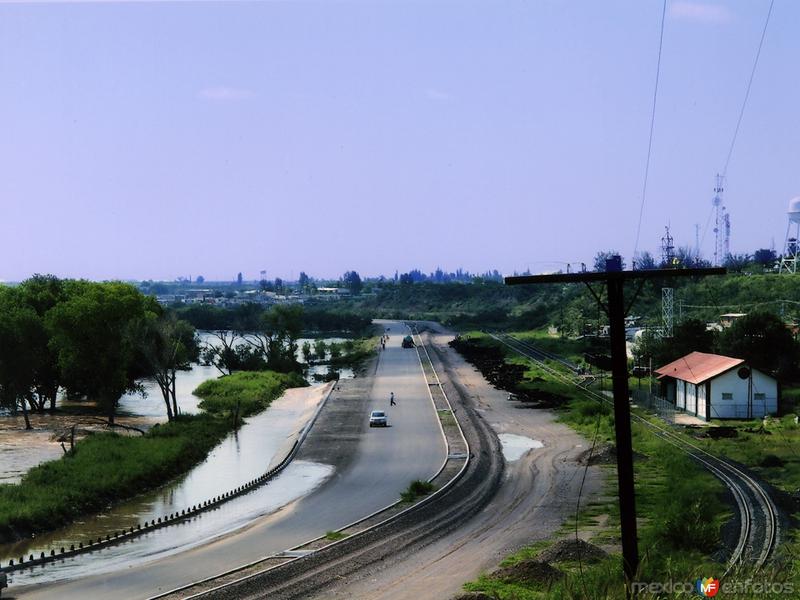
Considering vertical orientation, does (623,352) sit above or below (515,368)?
above

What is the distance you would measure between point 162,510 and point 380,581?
17720 millimetres

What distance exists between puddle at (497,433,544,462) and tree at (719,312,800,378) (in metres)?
20.9

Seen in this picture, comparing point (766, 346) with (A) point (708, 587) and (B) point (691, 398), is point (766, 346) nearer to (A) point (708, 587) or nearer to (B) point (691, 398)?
(B) point (691, 398)

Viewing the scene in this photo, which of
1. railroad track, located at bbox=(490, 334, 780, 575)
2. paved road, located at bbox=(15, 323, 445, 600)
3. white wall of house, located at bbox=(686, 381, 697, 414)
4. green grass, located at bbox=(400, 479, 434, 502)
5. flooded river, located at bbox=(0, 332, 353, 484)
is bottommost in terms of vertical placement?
flooded river, located at bbox=(0, 332, 353, 484)

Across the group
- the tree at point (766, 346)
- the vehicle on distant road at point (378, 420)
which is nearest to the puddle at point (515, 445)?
the vehicle on distant road at point (378, 420)

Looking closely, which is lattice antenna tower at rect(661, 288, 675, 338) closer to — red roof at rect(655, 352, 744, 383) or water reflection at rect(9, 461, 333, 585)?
red roof at rect(655, 352, 744, 383)

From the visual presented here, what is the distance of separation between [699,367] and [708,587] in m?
44.6

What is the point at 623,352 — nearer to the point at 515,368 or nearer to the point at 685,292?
the point at 515,368

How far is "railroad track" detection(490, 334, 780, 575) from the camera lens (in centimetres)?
2745

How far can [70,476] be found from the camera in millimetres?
44938

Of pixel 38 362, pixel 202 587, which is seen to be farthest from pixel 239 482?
pixel 38 362

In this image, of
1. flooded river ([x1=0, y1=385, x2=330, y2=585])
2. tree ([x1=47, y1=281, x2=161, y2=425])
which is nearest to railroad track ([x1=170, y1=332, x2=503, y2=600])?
flooded river ([x1=0, y1=385, x2=330, y2=585])

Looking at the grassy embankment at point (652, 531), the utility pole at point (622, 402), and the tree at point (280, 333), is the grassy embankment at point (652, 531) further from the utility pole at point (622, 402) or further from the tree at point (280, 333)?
the tree at point (280, 333)

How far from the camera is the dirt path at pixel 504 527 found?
27.2m
